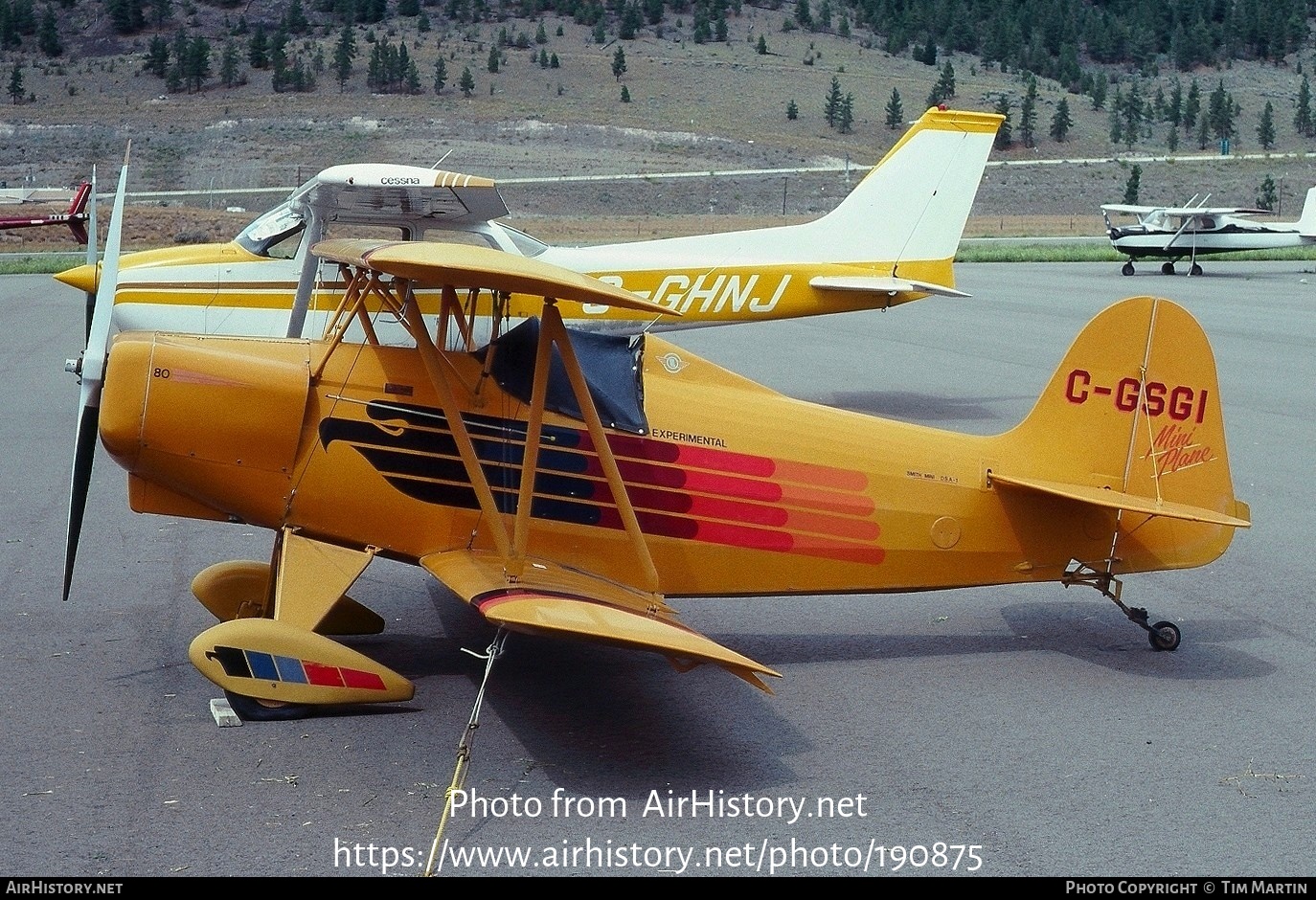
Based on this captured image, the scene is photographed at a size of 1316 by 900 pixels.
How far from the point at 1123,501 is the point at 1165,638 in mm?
Answer: 888

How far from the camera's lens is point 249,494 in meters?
5.95

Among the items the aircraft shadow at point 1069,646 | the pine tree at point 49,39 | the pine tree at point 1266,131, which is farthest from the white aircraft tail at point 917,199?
the pine tree at point 49,39

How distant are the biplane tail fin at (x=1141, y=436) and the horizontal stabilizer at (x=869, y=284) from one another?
7680mm

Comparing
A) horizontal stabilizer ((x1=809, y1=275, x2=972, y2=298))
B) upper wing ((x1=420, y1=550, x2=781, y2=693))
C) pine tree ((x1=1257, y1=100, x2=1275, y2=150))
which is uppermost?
upper wing ((x1=420, y1=550, x2=781, y2=693))

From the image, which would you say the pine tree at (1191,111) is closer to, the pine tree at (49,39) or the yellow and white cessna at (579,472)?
the pine tree at (49,39)

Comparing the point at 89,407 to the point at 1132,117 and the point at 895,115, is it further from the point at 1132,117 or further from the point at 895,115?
the point at 1132,117

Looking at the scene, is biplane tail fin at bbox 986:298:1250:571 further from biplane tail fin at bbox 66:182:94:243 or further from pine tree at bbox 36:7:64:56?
pine tree at bbox 36:7:64:56

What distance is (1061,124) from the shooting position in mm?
99062

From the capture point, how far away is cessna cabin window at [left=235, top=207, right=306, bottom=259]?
12164 millimetres

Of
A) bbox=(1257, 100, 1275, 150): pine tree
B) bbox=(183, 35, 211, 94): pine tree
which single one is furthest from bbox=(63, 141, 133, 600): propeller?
bbox=(1257, 100, 1275, 150): pine tree

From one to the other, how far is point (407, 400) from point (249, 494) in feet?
2.67

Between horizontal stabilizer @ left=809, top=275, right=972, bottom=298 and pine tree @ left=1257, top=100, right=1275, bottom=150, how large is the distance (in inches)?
3939

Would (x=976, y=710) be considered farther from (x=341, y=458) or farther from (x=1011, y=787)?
(x=341, y=458)

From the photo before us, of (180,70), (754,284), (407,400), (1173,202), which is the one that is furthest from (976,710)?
(180,70)
